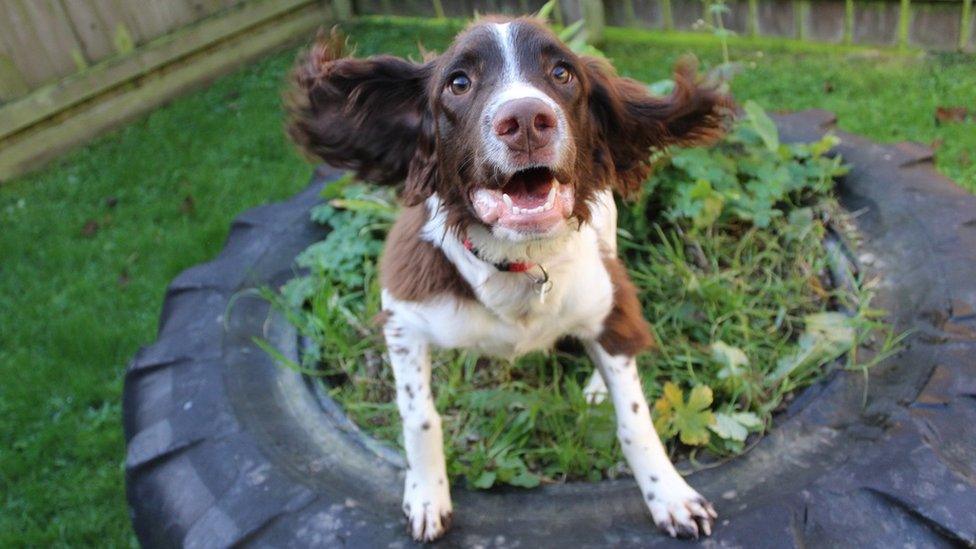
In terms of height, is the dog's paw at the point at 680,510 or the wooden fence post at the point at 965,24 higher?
the dog's paw at the point at 680,510

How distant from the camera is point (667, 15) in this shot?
16.8 feet

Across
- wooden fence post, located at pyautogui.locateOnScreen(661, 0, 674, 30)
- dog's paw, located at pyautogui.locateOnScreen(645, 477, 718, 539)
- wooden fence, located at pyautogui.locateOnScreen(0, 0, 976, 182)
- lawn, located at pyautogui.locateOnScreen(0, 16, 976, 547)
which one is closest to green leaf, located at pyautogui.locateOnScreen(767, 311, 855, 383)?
dog's paw, located at pyautogui.locateOnScreen(645, 477, 718, 539)

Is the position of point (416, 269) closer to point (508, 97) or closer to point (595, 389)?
point (508, 97)

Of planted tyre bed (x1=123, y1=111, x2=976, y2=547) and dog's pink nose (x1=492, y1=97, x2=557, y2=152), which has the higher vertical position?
dog's pink nose (x1=492, y1=97, x2=557, y2=152)

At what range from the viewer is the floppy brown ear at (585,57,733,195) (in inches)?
76.5

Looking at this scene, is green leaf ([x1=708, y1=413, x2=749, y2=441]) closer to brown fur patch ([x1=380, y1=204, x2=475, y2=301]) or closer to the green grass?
the green grass

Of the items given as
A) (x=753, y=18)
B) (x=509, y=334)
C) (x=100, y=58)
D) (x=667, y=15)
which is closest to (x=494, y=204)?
(x=509, y=334)

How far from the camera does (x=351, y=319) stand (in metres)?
2.67

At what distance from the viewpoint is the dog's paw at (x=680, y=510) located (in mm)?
1742

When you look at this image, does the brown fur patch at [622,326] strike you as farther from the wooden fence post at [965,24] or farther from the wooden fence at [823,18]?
the wooden fence post at [965,24]

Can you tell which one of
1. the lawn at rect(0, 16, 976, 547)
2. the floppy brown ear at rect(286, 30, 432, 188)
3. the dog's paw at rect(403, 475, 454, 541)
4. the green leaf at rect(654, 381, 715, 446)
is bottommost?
the lawn at rect(0, 16, 976, 547)

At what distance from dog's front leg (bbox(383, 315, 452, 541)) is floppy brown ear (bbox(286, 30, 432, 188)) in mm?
400

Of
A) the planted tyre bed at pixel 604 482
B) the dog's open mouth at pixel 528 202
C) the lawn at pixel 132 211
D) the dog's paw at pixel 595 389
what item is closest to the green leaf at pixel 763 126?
the planted tyre bed at pixel 604 482

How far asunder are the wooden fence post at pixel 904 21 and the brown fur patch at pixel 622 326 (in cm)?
335
